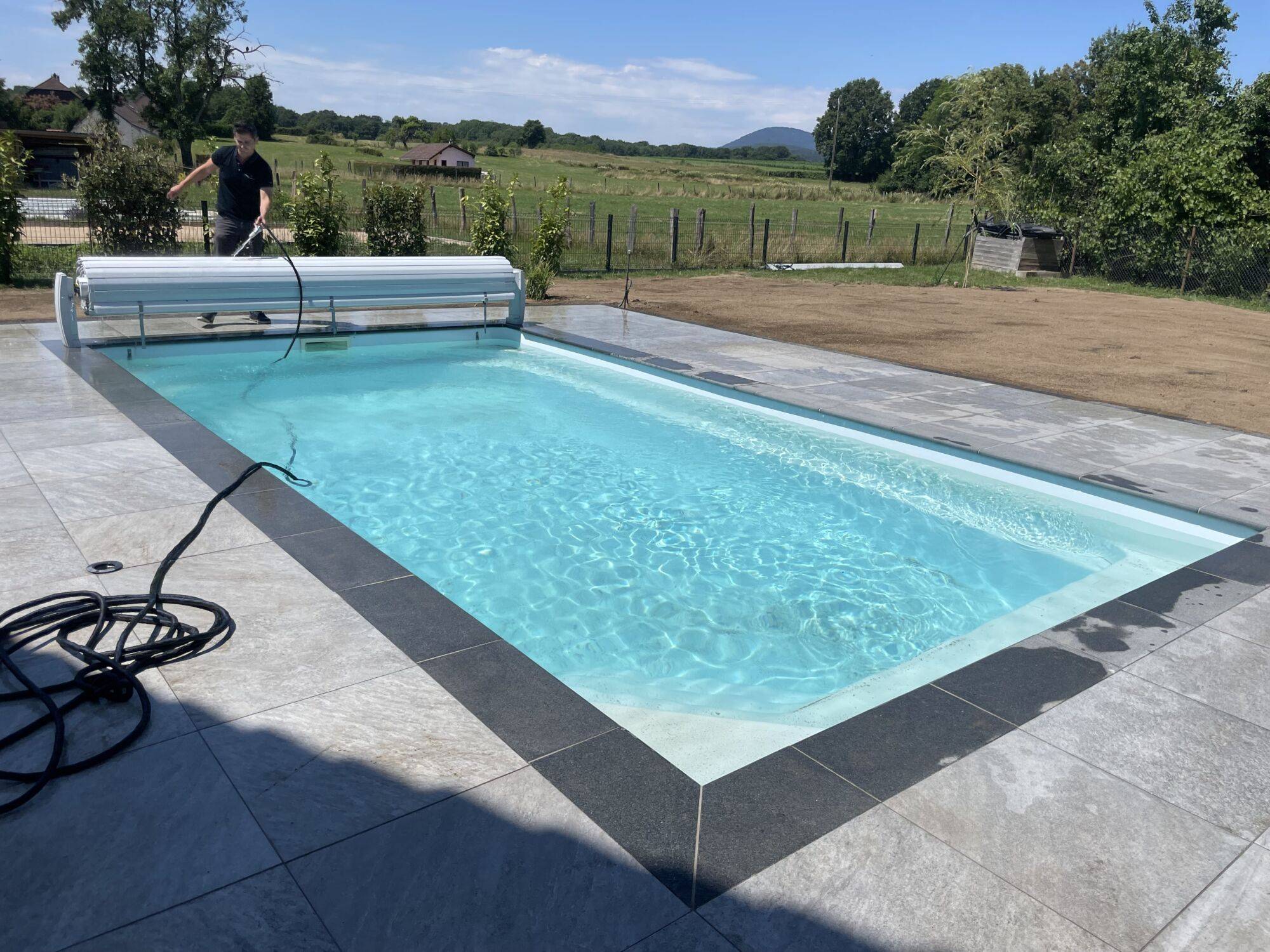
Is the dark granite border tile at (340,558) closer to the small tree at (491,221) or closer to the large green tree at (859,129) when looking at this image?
the small tree at (491,221)

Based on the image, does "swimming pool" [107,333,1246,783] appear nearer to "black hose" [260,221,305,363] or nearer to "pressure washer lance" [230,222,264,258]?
"black hose" [260,221,305,363]

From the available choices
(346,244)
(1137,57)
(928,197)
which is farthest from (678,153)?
(346,244)

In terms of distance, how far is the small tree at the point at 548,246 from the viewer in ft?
40.3

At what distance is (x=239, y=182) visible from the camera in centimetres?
851

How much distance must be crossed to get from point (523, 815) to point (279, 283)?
7.01m

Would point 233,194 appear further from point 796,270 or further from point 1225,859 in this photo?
point 796,270

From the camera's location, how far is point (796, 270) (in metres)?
18.2

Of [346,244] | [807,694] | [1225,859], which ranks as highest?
[346,244]

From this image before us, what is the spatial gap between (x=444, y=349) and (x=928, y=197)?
5445 centimetres

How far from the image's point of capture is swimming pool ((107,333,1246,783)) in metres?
3.71

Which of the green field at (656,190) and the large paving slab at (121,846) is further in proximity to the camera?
the green field at (656,190)

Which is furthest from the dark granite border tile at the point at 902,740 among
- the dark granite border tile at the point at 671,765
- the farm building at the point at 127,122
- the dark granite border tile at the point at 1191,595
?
the farm building at the point at 127,122

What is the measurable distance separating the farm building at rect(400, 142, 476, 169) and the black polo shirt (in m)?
62.0

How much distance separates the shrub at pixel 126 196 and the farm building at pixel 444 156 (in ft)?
191
